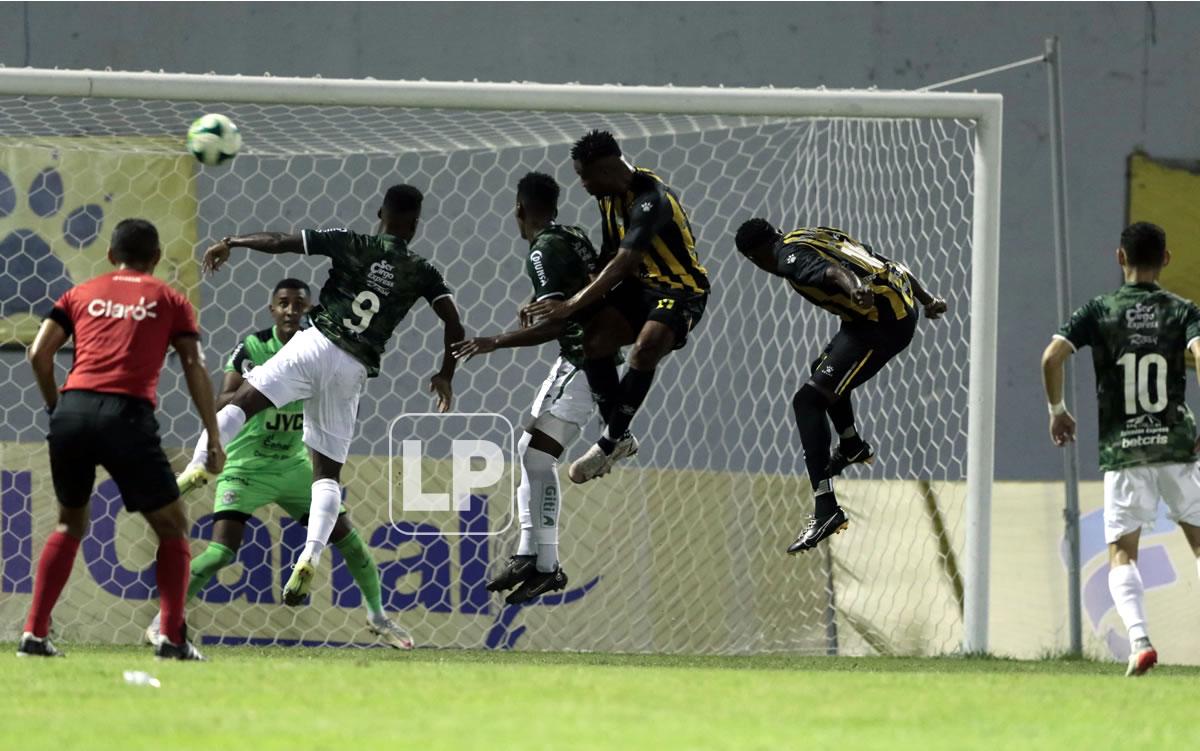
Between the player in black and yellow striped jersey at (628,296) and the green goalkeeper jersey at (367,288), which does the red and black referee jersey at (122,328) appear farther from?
the player in black and yellow striped jersey at (628,296)

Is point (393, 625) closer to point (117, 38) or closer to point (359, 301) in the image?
point (359, 301)

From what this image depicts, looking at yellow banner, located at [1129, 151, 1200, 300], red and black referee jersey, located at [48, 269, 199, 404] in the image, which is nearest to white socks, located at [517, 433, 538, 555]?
red and black referee jersey, located at [48, 269, 199, 404]

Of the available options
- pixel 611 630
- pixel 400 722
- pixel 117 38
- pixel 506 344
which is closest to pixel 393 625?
pixel 611 630

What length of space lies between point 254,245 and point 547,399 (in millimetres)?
1505

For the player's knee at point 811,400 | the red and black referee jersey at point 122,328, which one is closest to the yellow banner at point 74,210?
the red and black referee jersey at point 122,328

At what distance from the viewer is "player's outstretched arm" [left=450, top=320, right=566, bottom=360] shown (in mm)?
7578

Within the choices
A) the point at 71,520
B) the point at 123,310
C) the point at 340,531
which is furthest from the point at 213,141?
the point at 340,531

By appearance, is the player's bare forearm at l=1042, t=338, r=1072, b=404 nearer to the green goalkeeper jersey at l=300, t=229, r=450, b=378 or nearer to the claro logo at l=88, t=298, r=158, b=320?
the green goalkeeper jersey at l=300, t=229, r=450, b=378

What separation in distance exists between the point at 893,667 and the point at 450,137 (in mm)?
4169

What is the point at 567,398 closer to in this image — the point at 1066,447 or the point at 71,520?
the point at 71,520

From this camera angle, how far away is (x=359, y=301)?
811 centimetres

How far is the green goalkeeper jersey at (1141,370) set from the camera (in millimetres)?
7164

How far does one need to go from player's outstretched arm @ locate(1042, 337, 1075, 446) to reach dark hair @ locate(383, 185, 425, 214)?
302 centimetres

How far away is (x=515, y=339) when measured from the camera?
25.1 ft
